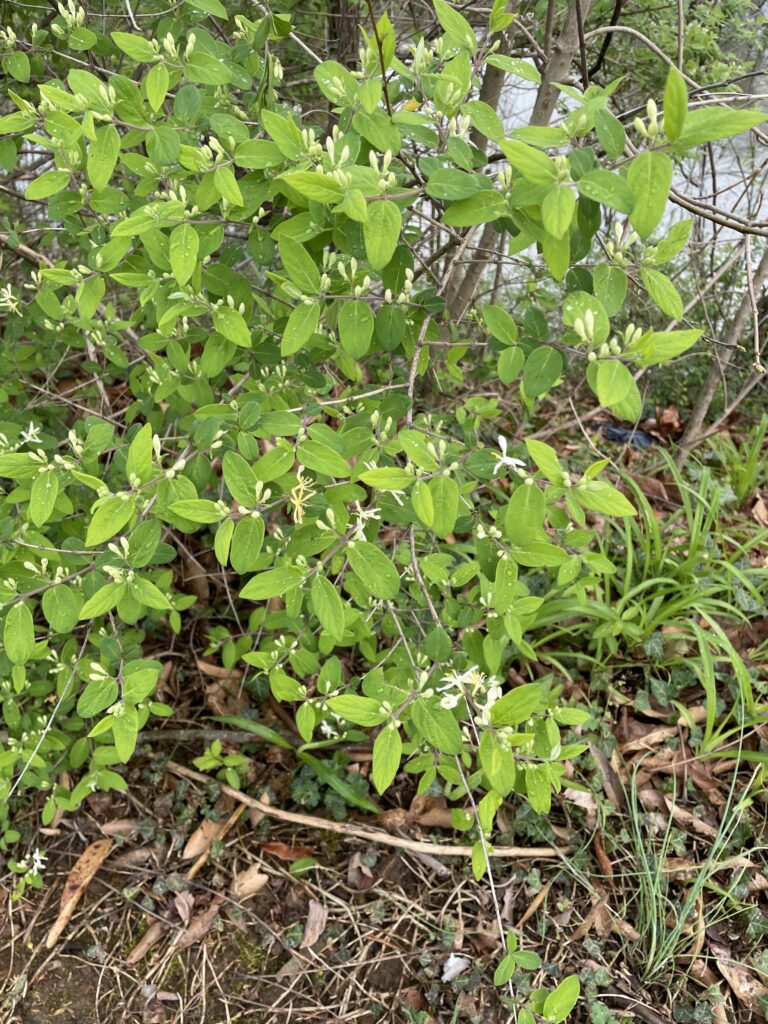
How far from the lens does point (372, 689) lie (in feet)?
4.43

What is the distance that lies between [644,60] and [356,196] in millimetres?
2489

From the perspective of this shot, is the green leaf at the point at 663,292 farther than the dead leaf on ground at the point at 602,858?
No

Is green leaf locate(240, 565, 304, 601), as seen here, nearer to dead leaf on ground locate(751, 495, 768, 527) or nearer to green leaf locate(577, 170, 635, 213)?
green leaf locate(577, 170, 635, 213)

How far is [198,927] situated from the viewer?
6.93 feet

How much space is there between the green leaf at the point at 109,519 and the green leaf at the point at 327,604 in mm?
341

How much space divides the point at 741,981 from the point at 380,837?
3.48 feet

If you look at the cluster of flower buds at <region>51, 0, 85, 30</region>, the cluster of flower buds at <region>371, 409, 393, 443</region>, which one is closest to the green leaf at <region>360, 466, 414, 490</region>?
the cluster of flower buds at <region>371, 409, 393, 443</region>

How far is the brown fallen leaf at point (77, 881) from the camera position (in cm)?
210

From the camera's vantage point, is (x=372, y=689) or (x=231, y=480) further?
(x=372, y=689)

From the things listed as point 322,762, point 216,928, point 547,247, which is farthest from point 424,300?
point 216,928

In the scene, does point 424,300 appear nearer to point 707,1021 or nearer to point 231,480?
point 231,480

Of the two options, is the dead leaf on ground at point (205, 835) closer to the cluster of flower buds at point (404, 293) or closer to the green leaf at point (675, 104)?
the cluster of flower buds at point (404, 293)

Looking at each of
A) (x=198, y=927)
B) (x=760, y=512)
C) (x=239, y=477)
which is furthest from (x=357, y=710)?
(x=760, y=512)

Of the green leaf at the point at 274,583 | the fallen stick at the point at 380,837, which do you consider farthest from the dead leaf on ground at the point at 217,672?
the green leaf at the point at 274,583
